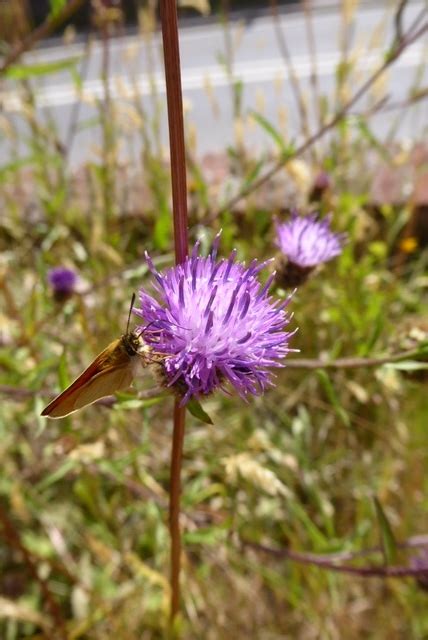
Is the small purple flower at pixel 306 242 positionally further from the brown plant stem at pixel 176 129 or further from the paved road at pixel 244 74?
the paved road at pixel 244 74

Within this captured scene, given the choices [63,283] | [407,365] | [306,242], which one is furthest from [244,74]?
[407,365]

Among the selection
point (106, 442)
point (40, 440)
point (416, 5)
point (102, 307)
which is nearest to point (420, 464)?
point (106, 442)

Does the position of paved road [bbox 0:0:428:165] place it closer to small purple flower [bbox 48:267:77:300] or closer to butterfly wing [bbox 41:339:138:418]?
small purple flower [bbox 48:267:77:300]

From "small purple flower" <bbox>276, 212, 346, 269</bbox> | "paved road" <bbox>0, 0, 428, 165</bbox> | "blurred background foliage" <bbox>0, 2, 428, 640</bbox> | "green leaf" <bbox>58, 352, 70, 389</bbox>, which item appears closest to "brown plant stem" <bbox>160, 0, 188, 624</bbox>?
"green leaf" <bbox>58, 352, 70, 389</bbox>

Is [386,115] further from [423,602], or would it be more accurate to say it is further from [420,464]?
[423,602]

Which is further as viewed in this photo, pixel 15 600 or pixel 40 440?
pixel 40 440

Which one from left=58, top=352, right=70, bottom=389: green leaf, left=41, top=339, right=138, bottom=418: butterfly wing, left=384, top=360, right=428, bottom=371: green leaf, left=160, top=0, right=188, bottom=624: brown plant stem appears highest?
left=160, top=0, right=188, bottom=624: brown plant stem
